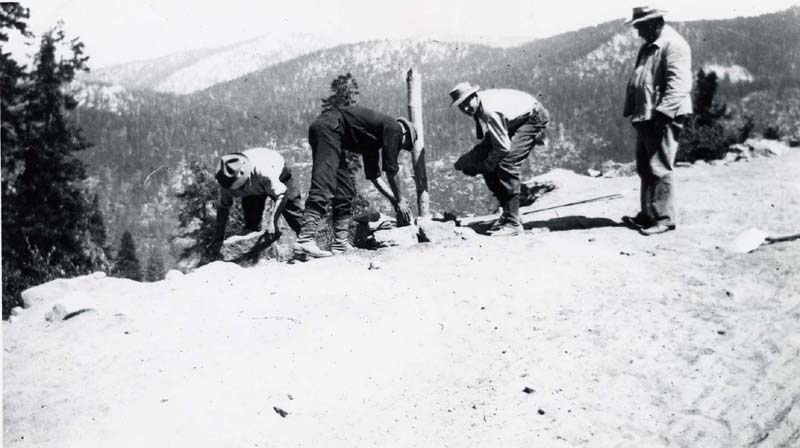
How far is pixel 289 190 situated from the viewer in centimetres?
620

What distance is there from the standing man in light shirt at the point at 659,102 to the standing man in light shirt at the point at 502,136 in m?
1.01

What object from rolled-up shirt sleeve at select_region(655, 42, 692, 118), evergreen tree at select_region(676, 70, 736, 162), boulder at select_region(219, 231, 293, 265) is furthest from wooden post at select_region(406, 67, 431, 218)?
evergreen tree at select_region(676, 70, 736, 162)

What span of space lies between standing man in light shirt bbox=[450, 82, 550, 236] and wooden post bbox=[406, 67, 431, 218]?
634 mm

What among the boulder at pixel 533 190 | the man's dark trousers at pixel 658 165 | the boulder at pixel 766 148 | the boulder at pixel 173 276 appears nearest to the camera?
the boulder at pixel 173 276

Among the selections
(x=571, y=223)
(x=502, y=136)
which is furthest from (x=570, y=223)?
(x=502, y=136)

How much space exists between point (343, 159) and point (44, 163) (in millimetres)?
20240

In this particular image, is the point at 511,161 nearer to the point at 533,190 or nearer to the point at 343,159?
the point at 343,159

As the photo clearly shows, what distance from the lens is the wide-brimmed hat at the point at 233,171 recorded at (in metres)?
5.57

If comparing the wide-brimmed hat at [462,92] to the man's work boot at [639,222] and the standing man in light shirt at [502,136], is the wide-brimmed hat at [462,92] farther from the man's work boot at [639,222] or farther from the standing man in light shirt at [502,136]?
the man's work boot at [639,222]

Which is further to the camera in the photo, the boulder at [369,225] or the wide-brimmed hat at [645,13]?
→ the boulder at [369,225]

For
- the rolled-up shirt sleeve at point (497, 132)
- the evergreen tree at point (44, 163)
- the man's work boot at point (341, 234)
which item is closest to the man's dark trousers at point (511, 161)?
the rolled-up shirt sleeve at point (497, 132)

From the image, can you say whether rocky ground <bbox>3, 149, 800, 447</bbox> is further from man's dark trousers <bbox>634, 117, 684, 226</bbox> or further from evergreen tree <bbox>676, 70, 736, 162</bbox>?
evergreen tree <bbox>676, 70, 736, 162</bbox>

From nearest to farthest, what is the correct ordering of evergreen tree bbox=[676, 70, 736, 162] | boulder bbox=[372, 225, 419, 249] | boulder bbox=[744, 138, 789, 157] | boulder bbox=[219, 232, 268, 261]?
1. boulder bbox=[372, 225, 419, 249]
2. boulder bbox=[219, 232, 268, 261]
3. boulder bbox=[744, 138, 789, 157]
4. evergreen tree bbox=[676, 70, 736, 162]

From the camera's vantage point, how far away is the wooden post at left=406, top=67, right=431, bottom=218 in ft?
21.9
